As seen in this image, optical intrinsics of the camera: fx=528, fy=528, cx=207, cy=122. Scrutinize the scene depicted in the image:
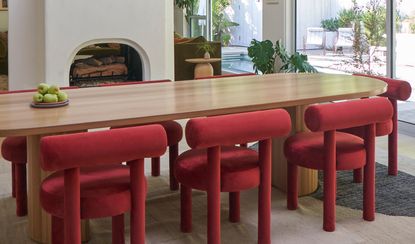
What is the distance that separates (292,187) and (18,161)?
1591 millimetres

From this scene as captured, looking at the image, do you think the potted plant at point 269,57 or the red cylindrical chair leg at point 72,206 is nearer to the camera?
the red cylindrical chair leg at point 72,206

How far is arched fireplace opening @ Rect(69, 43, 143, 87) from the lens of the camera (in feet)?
21.1

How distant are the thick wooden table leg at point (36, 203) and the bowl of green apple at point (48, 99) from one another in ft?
0.53

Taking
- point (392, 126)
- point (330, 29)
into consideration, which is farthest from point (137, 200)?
point (330, 29)

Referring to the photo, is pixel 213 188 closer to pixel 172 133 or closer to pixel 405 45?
pixel 172 133

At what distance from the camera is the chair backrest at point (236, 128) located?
225 cm

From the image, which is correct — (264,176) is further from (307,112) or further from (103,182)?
(103,182)

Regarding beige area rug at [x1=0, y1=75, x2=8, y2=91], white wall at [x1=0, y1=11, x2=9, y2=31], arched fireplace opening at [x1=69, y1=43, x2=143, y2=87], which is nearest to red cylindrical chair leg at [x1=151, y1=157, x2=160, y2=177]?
arched fireplace opening at [x1=69, y1=43, x2=143, y2=87]

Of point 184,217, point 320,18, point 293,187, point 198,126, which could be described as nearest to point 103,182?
point 198,126

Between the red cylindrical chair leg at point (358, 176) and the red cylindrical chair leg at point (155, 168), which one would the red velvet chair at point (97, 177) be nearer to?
the red cylindrical chair leg at point (155, 168)

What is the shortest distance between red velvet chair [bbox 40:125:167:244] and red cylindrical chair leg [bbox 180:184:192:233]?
0.52 metres

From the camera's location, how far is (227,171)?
2.50 metres

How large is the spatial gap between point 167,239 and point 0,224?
3.23 ft

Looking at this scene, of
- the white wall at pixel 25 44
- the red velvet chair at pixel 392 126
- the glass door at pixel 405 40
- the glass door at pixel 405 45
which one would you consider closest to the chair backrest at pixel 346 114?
the red velvet chair at pixel 392 126
